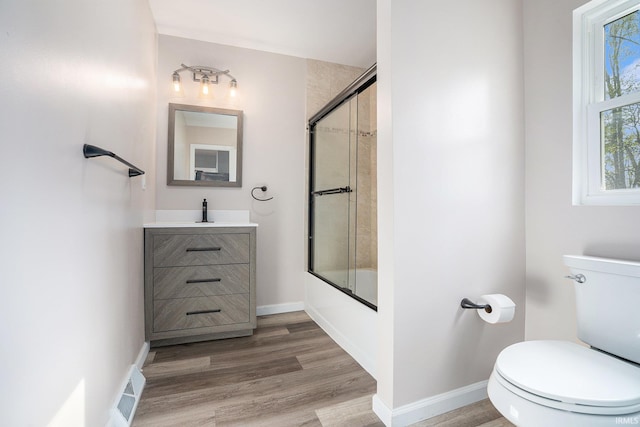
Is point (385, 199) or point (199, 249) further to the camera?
point (199, 249)

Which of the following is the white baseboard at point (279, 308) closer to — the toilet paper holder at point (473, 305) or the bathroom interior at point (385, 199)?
the bathroom interior at point (385, 199)

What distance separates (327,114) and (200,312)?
1.98 m

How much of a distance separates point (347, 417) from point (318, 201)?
1822mm

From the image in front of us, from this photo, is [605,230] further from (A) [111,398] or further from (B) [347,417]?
(A) [111,398]

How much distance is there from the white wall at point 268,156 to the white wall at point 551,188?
1.92m

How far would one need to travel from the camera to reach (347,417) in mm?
1421

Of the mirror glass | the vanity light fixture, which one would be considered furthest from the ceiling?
the mirror glass

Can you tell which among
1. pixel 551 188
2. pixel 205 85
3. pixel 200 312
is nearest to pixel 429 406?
pixel 551 188

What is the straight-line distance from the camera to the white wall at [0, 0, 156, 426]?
0.67 m

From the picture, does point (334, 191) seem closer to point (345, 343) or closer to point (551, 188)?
point (345, 343)

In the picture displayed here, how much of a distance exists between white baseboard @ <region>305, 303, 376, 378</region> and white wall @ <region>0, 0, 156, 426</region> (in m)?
1.35

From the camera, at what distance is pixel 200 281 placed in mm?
2215

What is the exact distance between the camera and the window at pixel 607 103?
1.29 meters

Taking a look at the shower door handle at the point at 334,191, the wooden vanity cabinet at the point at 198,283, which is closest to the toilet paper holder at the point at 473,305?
the shower door handle at the point at 334,191
